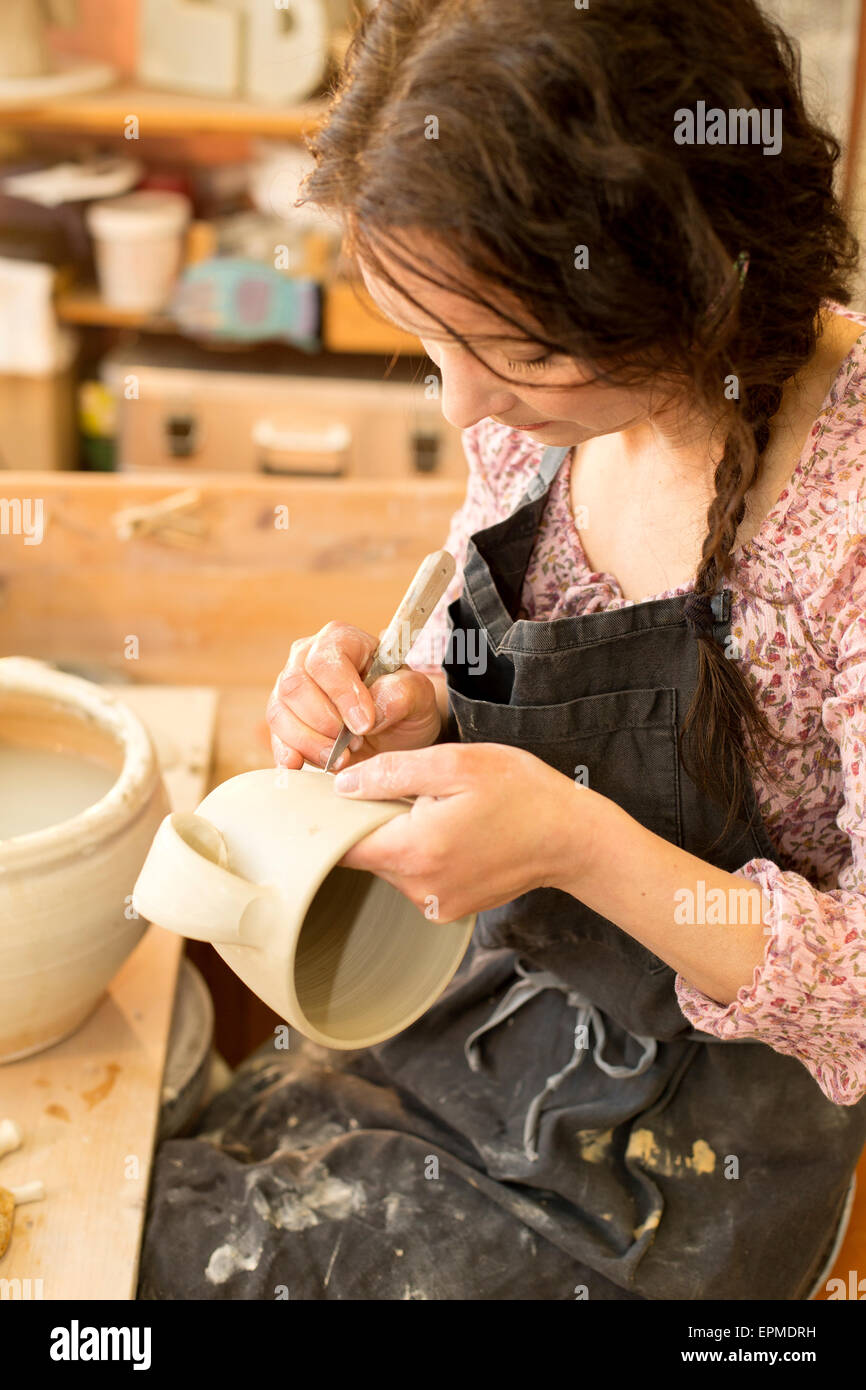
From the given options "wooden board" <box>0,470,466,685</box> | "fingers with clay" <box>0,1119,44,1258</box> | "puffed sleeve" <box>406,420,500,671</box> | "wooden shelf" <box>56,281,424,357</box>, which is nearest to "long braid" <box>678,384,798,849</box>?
"puffed sleeve" <box>406,420,500,671</box>

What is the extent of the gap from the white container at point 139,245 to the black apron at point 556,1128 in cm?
147

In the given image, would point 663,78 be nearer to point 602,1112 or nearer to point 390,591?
point 602,1112

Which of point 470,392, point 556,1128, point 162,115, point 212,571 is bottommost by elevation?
point 556,1128

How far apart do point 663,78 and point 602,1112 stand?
0.65 meters

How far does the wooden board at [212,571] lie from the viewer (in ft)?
4.42

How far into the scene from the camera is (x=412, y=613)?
79cm

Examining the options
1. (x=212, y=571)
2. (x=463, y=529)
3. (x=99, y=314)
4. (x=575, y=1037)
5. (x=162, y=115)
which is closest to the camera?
(x=575, y=1037)

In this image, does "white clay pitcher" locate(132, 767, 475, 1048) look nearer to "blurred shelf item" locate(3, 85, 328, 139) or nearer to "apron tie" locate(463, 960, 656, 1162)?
"apron tie" locate(463, 960, 656, 1162)

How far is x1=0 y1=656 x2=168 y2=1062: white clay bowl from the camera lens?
2.58 feet

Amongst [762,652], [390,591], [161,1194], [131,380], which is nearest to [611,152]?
[762,652]

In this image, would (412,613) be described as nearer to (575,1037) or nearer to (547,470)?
(547,470)

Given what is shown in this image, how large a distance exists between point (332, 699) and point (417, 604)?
89 mm

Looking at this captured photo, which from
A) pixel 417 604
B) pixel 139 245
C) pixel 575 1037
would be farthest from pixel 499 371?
pixel 139 245

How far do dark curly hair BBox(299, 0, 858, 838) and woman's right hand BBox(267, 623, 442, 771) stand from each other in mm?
251
